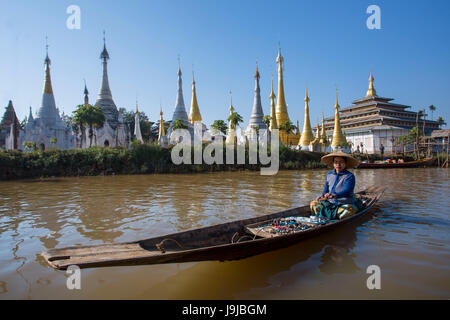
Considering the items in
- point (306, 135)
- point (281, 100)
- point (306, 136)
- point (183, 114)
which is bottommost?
point (306, 136)

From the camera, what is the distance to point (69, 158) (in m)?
18.7

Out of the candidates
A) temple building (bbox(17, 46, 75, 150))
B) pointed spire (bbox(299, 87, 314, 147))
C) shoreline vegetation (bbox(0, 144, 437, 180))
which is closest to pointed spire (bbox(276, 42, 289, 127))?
pointed spire (bbox(299, 87, 314, 147))

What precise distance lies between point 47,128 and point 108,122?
5.51 meters

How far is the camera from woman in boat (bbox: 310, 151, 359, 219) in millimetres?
5078

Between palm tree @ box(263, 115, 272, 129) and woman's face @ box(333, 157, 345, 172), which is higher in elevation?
palm tree @ box(263, 115, 272, 129)

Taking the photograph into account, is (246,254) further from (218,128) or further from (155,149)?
(218,128)

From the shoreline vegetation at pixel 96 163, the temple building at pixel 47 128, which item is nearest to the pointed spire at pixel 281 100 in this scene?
the shoreline vegetation at pixel 96 163

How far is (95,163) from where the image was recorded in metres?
19.2

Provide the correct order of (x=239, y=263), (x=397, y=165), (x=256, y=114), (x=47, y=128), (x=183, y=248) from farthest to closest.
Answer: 1. (x=256, y=114)
2. (x=47, y=128)
3. (x=397, y=165)
4. (x=239, y=263)
5. (x=183, y=248)

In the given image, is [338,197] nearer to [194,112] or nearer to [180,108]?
[180,108]

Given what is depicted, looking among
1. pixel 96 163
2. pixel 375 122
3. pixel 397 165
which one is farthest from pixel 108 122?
pixel 375 122

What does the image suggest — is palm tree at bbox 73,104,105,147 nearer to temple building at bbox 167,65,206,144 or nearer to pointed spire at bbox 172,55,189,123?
temple building at bbox 167,65,206,144

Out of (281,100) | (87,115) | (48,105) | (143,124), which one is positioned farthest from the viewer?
(143,124)
